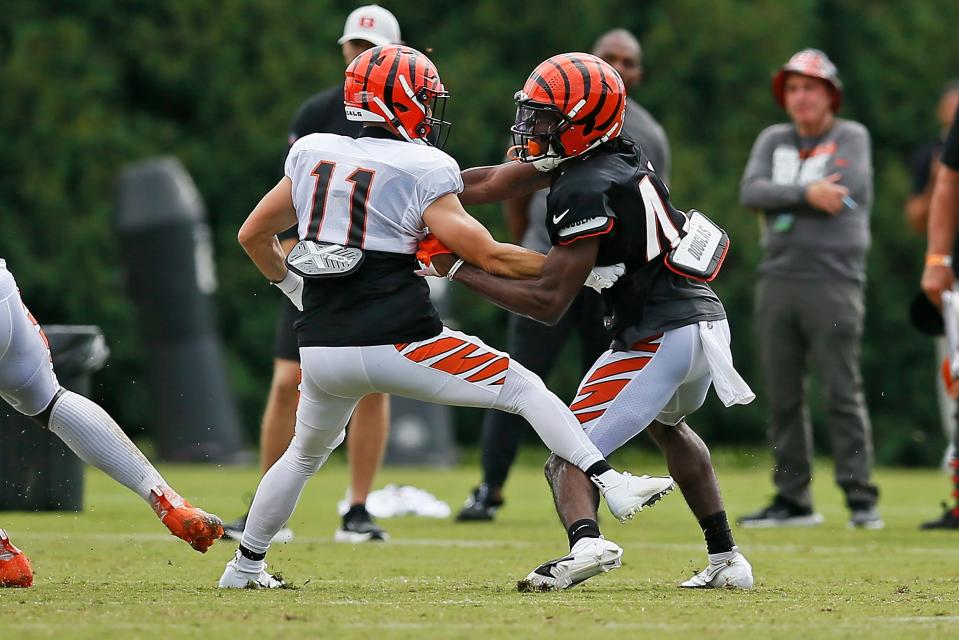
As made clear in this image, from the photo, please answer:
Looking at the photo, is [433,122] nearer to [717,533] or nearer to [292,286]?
[292,286]

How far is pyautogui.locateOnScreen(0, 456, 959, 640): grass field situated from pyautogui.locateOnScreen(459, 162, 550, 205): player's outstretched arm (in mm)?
1309

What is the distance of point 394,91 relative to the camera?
17.1ft

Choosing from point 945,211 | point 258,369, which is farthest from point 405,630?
point 258,369

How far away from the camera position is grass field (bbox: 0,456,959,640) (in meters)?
4.29

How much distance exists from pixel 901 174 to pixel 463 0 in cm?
527

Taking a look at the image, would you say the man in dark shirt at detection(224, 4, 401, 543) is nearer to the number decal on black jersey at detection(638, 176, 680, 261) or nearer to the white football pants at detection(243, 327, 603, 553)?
the white football pants at detection(243, 327, 603, 553)

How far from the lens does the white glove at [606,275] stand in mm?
5234

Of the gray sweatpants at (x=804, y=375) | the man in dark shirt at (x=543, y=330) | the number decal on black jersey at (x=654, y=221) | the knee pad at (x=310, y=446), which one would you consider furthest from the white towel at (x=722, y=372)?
the gray sweatpants at (x=804, y=375)

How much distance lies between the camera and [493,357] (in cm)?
511

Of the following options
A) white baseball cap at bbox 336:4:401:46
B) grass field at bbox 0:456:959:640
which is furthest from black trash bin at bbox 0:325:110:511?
white baseball cap at bbox 336:4:401:46

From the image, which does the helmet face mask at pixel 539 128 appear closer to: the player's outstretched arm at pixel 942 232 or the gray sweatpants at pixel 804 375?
the player's outstretched arm at pixel 942 232

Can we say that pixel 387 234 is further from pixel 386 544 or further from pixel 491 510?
pixel 491 510

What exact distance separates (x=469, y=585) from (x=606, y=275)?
1130mm

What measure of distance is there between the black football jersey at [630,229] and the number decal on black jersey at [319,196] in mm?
692
